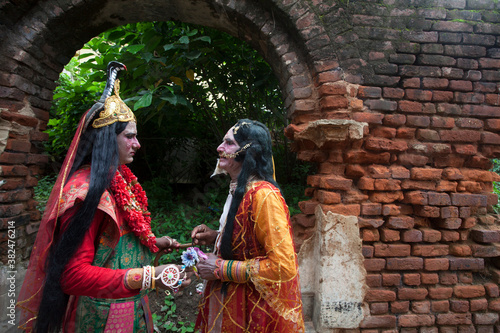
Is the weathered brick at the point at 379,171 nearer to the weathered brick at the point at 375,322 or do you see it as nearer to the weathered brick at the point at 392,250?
the weathered brick at the point at 392,250

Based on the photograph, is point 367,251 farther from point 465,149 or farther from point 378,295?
point 465,149

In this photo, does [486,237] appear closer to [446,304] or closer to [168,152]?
[446,304]

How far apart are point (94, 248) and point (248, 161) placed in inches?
38.4

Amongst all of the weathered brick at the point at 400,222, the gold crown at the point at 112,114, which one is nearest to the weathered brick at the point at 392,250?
the weathered brick at the point at 400,222

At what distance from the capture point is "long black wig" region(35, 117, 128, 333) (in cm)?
133

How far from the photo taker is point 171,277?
144 cm

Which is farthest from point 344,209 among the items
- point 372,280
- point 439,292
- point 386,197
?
point 439,292

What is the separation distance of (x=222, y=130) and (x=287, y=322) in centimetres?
390

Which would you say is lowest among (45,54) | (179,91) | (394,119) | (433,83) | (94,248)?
(94,248)

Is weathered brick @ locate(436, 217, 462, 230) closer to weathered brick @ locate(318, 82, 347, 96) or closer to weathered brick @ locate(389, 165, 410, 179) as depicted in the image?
weathered brick @ locate(389, 165, 410, 179)

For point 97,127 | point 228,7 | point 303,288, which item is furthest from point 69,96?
point 303,288

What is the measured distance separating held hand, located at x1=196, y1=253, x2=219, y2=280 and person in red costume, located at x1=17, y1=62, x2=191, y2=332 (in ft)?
0.40

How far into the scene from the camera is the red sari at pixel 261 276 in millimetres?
1499

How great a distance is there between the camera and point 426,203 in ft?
7.76
